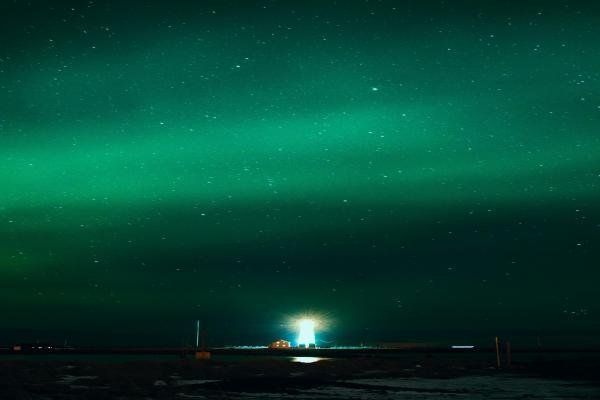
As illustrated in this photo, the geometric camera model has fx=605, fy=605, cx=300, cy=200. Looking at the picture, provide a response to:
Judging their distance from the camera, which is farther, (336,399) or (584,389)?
(584,389)

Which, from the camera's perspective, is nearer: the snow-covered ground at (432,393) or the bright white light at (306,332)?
the snow-covered ground at (432,393)

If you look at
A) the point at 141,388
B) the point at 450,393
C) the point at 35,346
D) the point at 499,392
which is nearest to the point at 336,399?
the point at 450,393

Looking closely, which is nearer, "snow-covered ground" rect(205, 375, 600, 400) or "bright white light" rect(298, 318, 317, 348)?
"snow-covered ground" rect(205, 375, 600, 400)

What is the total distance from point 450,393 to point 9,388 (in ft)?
81.2

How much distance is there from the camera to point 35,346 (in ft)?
641

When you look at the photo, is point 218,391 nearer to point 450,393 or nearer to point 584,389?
point 450,393

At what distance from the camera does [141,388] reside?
36.5 metres

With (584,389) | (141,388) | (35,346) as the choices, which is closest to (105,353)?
(35,346)

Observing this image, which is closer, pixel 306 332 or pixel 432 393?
pixel 432 393

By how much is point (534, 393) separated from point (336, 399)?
11995mm

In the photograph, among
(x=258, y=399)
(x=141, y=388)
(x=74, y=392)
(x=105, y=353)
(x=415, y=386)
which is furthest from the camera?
(x=105, y=353)

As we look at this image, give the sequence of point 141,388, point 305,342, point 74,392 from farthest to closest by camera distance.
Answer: point 305,342 < point 141,388 < point 74,392

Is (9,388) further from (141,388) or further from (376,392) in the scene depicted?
(376,392)

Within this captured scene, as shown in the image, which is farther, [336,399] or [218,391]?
[218,391]
